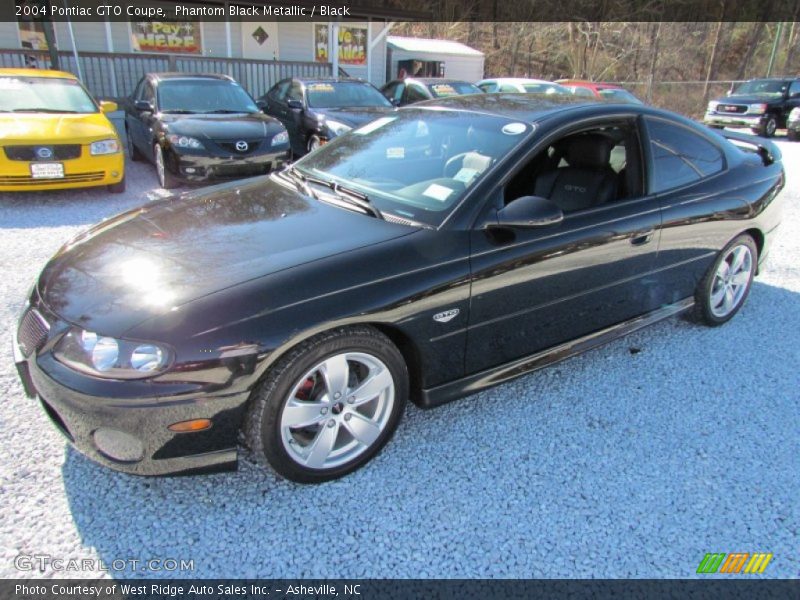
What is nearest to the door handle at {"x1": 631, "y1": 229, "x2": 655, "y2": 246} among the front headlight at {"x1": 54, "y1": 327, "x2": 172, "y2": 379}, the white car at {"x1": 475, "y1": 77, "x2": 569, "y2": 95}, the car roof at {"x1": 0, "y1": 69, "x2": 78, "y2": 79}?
the front headlight at {"x1": 54, "y1": 327, "x2": 172, "y2": 379}

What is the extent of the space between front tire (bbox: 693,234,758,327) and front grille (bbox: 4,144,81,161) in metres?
6.44

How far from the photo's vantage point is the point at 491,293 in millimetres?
2611

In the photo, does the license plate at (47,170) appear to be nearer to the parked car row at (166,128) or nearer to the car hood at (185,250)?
the parked car row at (166,128)

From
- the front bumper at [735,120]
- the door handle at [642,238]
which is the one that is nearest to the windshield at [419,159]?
the door handle at [642,238]

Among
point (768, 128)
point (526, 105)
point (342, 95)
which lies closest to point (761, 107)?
point (768, 128)

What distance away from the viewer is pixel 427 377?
2.56m

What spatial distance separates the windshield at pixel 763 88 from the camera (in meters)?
16.6

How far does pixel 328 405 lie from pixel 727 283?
311 cm

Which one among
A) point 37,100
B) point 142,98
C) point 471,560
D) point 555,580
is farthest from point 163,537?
point 142,98

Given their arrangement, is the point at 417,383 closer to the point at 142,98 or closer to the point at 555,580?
the point at 555,580

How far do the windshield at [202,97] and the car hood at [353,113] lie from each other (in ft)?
3.50

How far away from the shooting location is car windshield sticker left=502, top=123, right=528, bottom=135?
286cm

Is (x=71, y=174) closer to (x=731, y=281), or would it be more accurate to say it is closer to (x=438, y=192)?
(x=438, y=192)

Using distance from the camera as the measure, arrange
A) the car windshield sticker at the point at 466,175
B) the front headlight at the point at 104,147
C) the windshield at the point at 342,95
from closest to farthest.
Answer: the car windshield sticker at the point at 466,175 → the front headlight at the point at 104,147 → the windshield at the point at 342,95
